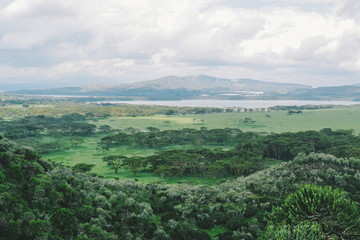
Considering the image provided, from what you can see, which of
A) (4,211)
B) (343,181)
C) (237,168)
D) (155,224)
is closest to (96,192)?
(155,224)

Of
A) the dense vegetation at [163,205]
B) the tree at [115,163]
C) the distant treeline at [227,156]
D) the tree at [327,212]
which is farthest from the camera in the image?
the tree at [115,163]

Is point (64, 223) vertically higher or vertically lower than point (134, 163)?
higher

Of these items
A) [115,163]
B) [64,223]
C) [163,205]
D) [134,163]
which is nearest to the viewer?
[64,223]

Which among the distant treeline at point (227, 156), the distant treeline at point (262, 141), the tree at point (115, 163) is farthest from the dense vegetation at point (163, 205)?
the distant treeline at point (262, 141)

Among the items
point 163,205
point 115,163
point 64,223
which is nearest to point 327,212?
point 163,205

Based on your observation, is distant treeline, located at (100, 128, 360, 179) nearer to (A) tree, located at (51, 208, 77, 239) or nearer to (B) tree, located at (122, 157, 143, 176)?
(B) tree, located at (122, 157, 143, 176)

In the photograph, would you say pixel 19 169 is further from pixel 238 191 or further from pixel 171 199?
pixel 238 191

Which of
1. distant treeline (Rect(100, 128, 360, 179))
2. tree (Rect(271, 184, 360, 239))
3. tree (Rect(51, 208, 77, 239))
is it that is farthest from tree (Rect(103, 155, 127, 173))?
tree (Rect(271, 184, 360, 239))

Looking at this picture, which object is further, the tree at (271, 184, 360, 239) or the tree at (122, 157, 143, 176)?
the tree at (122, 157, 143, 176)

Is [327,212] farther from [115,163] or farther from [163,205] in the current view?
[115,163]

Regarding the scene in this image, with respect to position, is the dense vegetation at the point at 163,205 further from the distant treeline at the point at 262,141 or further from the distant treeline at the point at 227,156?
the distant treeline at the point at 262,141

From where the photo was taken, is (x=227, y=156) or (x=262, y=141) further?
(x=262, y=141)

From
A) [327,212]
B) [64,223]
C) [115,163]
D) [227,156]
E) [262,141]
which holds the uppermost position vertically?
[327,212]

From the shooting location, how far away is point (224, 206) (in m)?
40.3
